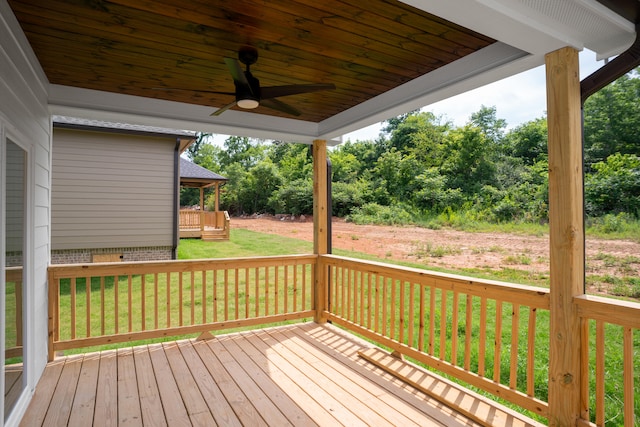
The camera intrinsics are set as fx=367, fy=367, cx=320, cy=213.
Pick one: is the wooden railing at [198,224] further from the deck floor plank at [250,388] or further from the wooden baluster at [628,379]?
the wooden baluster at [628,379]

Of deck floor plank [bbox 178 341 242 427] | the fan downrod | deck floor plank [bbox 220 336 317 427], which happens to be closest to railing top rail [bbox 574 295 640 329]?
deck floor plank [bbox 220 336 317 427]

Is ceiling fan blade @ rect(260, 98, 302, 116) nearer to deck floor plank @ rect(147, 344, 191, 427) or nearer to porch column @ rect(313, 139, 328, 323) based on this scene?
porch column @ rect(313, 139, 328, 323)

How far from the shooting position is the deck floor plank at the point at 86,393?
2402 mm

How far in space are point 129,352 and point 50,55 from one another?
2.66 m

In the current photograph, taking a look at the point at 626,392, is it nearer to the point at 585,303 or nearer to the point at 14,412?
the point at 585,303

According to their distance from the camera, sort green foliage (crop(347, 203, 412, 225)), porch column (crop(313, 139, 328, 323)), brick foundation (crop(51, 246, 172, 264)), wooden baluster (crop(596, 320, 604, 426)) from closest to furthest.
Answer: wooden baluster (crop(596, 320, 604, 426)) → porch column (crop(313, 139, 328, 323)) → brick foundation (crop(51, 246, 172, 264)) → green foliage (crop(347, 203, 412, 225))

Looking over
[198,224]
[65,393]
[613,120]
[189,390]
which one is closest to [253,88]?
[189,390]

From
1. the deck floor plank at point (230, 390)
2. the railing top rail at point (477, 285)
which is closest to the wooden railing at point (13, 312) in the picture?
the deck floor plank at point (230, 390)

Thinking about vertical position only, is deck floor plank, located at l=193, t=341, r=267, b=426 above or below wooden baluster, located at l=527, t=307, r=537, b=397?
Result: below

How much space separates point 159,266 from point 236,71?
92.5 inches

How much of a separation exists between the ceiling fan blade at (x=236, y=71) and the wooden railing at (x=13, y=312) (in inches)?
69.4

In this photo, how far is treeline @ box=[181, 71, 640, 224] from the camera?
334cm

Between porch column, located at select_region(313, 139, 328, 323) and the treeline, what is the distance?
2724mm

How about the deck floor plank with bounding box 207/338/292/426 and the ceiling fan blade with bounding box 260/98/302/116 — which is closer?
the deck floor plank with bounding box 207/338/292/426
